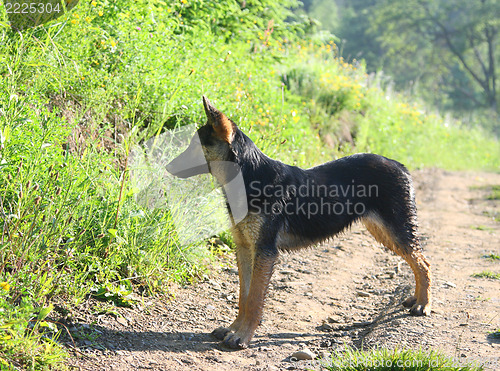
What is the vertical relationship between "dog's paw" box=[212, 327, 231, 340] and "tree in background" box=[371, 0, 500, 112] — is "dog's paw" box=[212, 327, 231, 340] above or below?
below

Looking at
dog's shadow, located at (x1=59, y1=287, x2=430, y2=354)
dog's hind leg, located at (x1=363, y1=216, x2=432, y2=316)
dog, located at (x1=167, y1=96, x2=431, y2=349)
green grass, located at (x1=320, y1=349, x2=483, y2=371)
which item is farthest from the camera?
dog's hind leg, located at (x1=363, y1=216, x2=432, y2=316)

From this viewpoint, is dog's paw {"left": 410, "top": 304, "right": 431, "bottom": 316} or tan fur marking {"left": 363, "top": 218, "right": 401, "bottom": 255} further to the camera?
tan fur marking {"left": 363, "top": 218, "right": 401, "bottom": 255}

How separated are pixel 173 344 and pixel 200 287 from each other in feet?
3.69

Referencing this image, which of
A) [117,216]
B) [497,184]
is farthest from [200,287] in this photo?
[497,184]

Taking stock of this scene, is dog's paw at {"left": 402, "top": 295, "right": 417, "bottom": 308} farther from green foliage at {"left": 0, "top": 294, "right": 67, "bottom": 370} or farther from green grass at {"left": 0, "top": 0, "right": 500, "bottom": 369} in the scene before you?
green foliage at {"left": 0, "top": 294, "right": 67, "bottom": 370}

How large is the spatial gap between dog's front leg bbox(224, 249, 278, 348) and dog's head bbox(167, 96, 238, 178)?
0.79 meters

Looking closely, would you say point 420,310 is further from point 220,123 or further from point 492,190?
point 492,190

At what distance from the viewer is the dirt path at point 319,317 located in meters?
3.56

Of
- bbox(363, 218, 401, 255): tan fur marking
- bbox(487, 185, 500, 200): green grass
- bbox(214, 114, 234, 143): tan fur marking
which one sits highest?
bbox(487, 185, 500, 200): green grass

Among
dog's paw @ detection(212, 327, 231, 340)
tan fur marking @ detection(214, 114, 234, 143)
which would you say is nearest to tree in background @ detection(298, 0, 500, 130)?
tan fur marking @ detection(214, 114, 234, 143)

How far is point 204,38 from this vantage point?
721 cm

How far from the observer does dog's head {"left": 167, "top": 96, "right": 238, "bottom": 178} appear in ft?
12.6

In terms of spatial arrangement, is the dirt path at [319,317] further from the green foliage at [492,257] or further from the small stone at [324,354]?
the green foliage at [492,257]

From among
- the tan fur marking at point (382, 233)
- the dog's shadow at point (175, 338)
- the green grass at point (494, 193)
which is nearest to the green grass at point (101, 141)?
the dog's shadow at point (175, 338)
